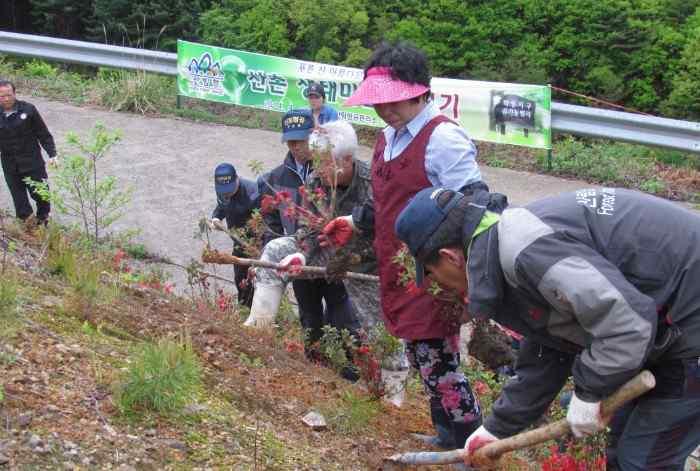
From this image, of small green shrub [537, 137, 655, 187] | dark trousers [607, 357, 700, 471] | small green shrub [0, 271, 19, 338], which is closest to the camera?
dark trousers [607, 357, 700, 471]

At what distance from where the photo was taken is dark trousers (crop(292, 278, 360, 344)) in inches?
232

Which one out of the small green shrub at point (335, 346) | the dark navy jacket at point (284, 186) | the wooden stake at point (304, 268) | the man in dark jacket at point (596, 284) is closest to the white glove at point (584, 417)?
the man in dark jacket at point (596, 284)

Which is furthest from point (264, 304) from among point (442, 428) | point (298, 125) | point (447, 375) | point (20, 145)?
point (20, 145)

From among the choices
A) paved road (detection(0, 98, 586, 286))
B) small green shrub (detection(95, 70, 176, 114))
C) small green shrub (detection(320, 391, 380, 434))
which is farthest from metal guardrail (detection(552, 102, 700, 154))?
small green shrub (detection(320, 391, 380, 434))

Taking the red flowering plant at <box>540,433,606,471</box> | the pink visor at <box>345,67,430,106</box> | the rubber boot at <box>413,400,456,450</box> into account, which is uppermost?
the pink visor at <box>345,67,430,106</box>

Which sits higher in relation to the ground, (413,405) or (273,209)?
(273,209)

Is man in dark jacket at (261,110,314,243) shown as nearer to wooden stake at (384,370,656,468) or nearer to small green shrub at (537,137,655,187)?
wooden stake at (384,370,656,468)

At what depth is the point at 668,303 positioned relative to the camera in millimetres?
3158

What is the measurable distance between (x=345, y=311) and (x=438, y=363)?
5.14 ft

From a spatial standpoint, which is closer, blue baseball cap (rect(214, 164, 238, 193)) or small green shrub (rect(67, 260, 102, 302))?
small green shrub (rect(67, 260, 102, 302))

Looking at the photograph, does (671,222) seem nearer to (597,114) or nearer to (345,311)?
(345,311)

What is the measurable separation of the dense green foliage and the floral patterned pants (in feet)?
31.1

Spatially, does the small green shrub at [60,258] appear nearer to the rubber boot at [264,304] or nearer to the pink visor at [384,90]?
the rubber boot at [264,304]

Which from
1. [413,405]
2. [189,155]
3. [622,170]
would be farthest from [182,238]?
[622,170]
